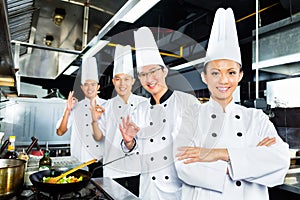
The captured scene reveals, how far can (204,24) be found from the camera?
2439 mm

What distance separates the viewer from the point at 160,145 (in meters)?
1.73

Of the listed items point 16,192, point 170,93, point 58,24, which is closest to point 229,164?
point 170,93

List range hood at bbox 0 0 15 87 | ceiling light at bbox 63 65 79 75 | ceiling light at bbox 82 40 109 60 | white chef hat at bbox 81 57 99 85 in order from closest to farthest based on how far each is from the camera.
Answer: range hood at bbox 0 0 15 87 → ceiling light at bbox 82 40 109 60 → ceiling light at bbox 63 65 79 75 → white chef hat at bbox 81 57 99 85

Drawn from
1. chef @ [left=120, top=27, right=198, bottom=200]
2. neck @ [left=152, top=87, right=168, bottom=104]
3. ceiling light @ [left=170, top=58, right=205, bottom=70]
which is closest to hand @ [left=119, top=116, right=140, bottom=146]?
chef @ [left=120, top=27, right=198, bottom=200]

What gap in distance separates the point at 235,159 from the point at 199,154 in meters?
0.20

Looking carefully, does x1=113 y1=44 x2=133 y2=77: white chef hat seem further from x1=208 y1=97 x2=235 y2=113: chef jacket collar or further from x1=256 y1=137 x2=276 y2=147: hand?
x1=256 y1=137 x2=276 y2=147: hand

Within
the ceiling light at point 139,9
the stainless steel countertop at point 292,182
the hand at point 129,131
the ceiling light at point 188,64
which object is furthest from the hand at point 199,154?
the ceiling light at point 188,64

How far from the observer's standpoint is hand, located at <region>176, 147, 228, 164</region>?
50.0 inches

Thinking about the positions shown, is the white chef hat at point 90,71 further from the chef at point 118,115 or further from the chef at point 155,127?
the chef at point 155,127

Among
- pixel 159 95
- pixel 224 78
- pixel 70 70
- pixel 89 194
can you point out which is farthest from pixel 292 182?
pixel 70 70

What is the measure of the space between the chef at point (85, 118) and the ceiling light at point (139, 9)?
1.40 metres

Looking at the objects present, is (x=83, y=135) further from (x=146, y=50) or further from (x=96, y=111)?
(x=146, y=50)

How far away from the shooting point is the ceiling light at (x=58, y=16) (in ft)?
7.88

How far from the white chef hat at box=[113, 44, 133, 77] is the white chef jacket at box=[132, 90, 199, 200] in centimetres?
64
